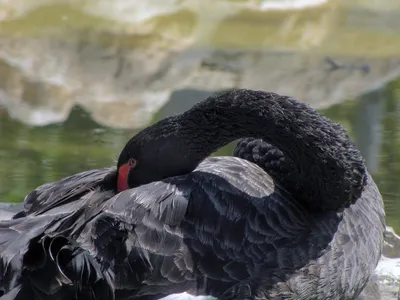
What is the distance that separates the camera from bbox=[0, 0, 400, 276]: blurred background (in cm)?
571

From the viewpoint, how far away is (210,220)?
3199 mm

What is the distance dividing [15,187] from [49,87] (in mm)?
1866

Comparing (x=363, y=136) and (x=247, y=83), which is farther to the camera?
(x=247, y=83)

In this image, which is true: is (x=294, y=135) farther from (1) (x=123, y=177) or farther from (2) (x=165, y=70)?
(2) (x=165, y=70)

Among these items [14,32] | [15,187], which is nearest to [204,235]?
[15,187]

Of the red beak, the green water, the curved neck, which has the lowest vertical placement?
the green water

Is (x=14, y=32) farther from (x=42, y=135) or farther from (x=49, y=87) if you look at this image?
(x=42, y=135)

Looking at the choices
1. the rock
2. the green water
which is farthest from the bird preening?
the rock

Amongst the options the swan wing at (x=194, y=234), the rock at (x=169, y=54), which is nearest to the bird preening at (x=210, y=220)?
the swan wing at (x=194, y=234)

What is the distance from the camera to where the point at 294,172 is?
11.6 ft

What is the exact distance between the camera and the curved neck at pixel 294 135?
3.39 metres

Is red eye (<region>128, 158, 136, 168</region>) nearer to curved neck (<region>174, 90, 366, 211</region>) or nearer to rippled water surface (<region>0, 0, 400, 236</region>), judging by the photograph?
curved neck (<region>174, 90, 366, 211</region>)

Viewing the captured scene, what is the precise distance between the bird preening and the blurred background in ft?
4.68

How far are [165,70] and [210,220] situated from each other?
4176mm
